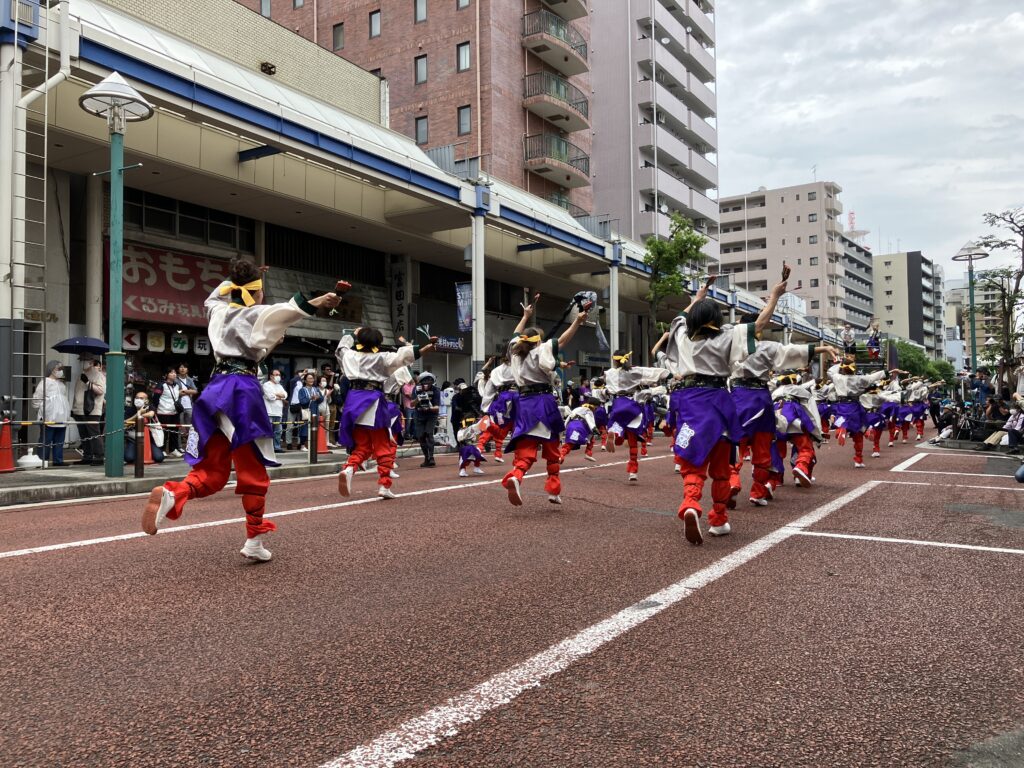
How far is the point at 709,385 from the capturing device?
263 inches

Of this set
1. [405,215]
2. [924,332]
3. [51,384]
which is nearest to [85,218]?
[51,384]

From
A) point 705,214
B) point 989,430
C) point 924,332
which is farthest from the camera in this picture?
point 924,332

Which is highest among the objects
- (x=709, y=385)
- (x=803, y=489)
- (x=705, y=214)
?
(x=705, y=214)

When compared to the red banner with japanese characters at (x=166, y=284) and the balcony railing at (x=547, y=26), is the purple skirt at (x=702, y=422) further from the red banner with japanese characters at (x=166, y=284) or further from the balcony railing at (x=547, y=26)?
the balcony railing at (x=547, y=26)

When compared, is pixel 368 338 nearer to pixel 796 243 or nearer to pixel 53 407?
pixel 53 407

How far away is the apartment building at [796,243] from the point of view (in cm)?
8944

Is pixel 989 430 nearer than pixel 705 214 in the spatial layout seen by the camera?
Yes

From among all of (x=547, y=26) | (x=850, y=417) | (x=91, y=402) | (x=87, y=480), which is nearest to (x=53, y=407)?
(x=91, y=402)

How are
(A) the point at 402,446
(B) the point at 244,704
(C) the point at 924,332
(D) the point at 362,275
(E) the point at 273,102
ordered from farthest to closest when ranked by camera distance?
(C) the point at 924,332 → (D) the point at 362,275 → (A) the point at 402,446 → (E) the point at 273,102 → (B) the point at 244,704

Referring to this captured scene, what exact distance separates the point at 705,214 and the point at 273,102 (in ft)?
136

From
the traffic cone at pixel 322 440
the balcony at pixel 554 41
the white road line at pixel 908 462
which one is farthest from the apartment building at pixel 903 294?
the traffic cone at pixel 322 440

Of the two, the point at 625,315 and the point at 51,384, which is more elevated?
the point at 625,315

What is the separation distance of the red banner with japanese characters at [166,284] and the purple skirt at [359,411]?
1214 cm

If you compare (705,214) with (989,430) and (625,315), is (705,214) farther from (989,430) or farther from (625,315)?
(989,430)
